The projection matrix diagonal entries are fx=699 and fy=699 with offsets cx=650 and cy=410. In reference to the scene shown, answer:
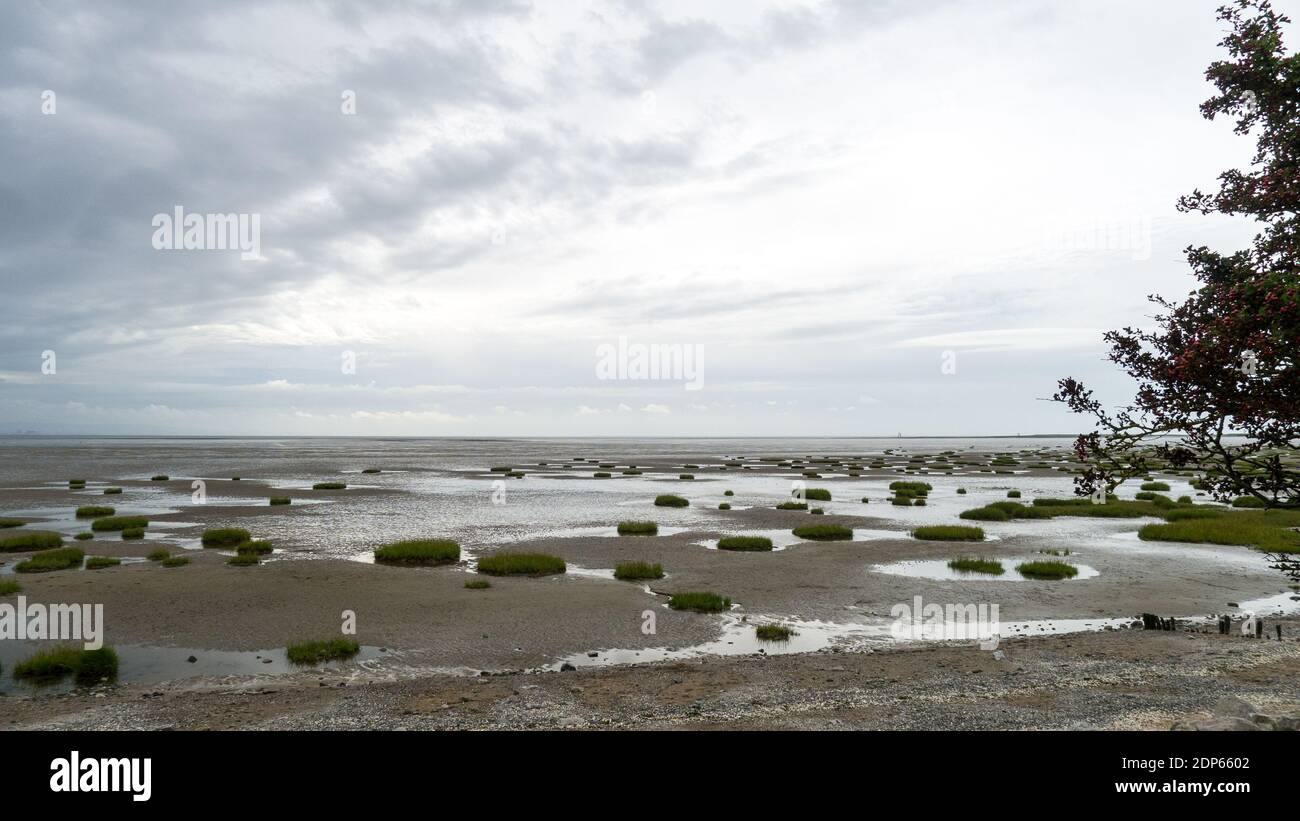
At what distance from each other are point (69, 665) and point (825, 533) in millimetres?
30758

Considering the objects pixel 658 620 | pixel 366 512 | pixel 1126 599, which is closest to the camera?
pixel 658 620

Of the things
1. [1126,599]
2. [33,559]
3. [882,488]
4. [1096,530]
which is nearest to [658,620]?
[1126,599]

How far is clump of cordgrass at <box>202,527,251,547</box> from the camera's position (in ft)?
107

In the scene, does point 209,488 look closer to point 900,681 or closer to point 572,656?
point 572,656

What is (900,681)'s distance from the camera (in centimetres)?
1402

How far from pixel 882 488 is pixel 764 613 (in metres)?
53.6

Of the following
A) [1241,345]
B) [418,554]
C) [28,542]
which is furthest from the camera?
[28,542]

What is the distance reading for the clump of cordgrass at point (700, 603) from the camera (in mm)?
21250

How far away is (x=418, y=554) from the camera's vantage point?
29.4 meters

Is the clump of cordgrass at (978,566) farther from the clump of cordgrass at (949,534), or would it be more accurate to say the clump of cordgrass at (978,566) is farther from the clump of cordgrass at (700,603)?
the clump of cordgrass at (700,603)

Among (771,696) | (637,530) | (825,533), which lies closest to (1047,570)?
(825,533)

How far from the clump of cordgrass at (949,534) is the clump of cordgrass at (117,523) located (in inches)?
1657

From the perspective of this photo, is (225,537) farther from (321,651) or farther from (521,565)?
(321,651)
